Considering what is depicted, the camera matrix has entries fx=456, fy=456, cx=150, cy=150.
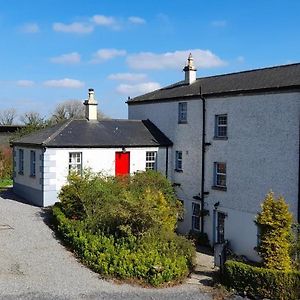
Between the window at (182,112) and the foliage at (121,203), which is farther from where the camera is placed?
the window at (182,112)

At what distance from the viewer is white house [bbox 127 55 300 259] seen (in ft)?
69.6

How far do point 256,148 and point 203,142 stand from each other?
4323 millimetres

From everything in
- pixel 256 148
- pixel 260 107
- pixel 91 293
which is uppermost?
pixel 260 107

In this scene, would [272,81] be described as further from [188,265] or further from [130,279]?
[130,279]

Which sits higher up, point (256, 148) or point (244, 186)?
point (256, 148)

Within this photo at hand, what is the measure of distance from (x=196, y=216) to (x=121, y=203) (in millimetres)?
8999

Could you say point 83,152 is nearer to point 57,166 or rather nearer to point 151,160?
point 57,166

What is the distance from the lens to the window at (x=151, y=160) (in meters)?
28.9

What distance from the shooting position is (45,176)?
2564 cm

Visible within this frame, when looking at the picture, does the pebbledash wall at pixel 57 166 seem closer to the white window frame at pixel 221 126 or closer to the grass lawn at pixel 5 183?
the white window frame at pixel 221 126

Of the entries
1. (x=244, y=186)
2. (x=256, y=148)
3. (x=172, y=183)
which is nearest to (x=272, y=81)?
(x=256, y=148)

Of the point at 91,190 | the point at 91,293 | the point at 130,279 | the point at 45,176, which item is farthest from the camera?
the point at 45,176

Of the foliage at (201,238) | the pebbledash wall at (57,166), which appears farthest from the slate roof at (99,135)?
the foliage at (201,238)

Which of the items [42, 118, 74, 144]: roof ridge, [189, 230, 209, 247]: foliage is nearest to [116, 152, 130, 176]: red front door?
[42, 118, 74, 144]: roof ridge
